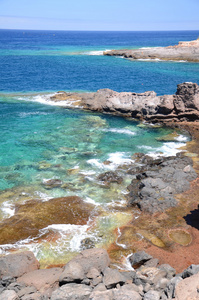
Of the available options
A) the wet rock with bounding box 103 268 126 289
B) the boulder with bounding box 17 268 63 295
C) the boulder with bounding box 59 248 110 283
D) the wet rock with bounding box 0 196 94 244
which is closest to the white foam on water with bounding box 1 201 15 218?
the wet rock with bounding box 0 196 94 244

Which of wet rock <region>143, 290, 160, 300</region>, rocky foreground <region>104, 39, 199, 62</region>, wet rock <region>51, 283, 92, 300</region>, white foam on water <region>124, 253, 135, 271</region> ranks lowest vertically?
white foam on water <region>124, 253, 135, 271</region>

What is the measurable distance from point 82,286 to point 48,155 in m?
20.5

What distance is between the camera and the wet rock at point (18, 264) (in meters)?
16.1

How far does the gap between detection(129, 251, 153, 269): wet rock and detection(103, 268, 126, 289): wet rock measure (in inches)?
113

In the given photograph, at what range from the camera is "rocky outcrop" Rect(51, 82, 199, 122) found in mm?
43188

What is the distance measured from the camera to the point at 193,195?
82.5ft

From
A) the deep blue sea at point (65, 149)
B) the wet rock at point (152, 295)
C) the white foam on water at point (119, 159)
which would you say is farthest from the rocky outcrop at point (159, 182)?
the wet rock at point (152, 295)

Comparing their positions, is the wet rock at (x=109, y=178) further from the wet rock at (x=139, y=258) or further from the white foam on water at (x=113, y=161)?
the wet rock at (x=139, y=258)

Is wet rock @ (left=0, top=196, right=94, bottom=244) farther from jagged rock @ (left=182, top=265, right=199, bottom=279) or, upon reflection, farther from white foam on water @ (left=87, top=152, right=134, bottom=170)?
jagged rock @ (left=182, top=265, right=199, bottom=279)

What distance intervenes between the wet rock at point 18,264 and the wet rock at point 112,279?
15.3 ft

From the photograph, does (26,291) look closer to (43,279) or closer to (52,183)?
(43,279)

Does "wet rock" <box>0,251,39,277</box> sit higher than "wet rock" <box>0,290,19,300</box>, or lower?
lower

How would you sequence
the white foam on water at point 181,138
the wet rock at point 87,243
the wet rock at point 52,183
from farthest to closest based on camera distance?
1. the white foam on water at point 181,138
2. the wet rock at point 52,183
3. the wet rock at point 87,243

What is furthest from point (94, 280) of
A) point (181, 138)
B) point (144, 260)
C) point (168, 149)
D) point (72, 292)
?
point (181, 138)
